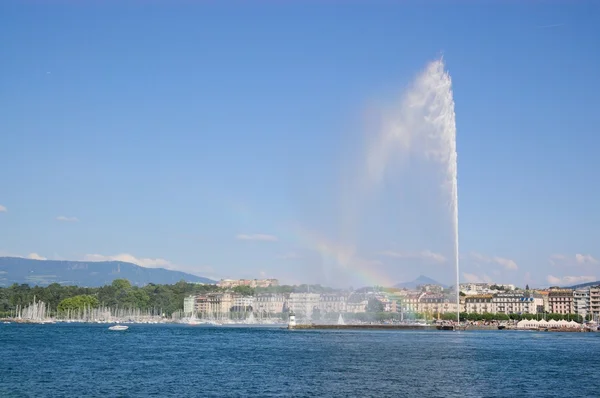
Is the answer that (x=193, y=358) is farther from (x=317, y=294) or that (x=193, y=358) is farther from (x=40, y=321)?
(x=317, y=294)

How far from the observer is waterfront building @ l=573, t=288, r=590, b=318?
163 metres

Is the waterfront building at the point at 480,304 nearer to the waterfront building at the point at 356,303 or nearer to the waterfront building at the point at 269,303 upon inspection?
the waterfront building at the point at 356,303

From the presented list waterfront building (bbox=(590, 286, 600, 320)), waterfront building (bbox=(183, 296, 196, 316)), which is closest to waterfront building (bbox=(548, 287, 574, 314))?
waterfront building (bbox=(590, 286, 600, 320))

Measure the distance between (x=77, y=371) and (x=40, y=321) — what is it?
114825mm

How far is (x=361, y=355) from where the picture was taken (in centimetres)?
5081

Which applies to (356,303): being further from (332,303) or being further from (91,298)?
(91,298)

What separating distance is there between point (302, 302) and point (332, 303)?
2193 cm

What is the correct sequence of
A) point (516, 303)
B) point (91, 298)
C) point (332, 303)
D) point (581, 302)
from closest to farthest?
point (332, 303)
point (581, 302)
point (516, 303)
point (91, 298)

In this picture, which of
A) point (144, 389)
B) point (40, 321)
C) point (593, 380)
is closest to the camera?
point (144, 389)

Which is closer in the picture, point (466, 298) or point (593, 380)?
point (593, 380)

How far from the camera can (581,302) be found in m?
166

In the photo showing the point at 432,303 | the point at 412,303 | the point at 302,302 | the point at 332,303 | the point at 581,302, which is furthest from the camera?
the point at 302,302

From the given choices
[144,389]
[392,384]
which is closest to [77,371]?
[144,389]

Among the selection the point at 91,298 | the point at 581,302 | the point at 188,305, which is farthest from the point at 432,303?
the point at 91,298
